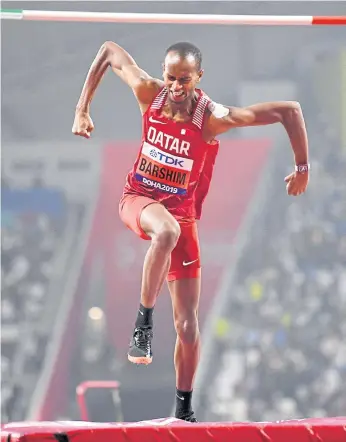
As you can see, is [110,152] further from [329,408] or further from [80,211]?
[329,408]

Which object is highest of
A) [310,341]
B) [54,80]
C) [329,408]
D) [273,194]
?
[54,80]

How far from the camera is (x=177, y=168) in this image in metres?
4.88

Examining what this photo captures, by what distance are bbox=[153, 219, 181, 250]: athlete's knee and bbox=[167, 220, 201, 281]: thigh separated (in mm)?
472

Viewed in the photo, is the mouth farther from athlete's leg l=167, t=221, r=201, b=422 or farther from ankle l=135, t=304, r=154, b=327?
ankle l=135, t=304, r=154, b=327

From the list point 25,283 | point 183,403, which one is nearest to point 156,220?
point 183,403

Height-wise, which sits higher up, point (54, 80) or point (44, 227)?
point (54, 80)

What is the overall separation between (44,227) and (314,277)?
3870 mm

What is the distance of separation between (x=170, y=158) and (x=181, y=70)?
48 cm

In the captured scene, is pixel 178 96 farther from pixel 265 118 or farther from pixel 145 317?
pixel 145 317

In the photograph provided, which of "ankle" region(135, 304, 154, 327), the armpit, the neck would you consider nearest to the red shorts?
"ankle" region(135, 304, 154, 327)

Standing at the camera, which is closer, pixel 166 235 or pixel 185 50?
pixel 166 235

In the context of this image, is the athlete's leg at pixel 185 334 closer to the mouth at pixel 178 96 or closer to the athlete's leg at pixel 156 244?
the athlete's leg at pixel 156 244

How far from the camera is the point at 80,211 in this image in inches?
522

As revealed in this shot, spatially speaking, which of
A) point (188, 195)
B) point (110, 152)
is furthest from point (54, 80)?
point (188, 195)
